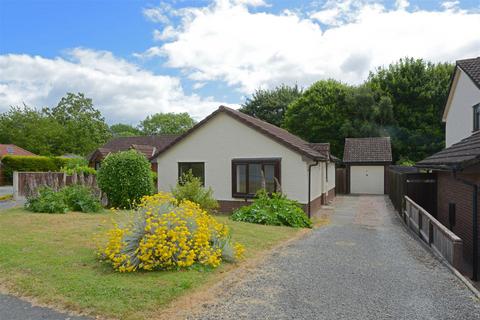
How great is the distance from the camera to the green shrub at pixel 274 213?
12.9 metres

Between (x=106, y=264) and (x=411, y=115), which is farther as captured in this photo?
(x=411, y=115)

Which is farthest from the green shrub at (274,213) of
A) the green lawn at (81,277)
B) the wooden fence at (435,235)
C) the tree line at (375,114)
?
the tree line at (375,114)

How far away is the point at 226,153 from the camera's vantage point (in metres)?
16.4

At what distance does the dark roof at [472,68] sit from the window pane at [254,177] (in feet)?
28.1

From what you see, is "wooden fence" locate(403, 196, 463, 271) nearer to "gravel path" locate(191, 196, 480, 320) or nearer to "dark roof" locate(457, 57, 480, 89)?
"gravel path" locate(191, 196, 480, 320)

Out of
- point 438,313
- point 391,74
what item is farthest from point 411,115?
point 438,313

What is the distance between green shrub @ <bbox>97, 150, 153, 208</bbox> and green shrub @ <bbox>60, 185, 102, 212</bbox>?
2.53 feet

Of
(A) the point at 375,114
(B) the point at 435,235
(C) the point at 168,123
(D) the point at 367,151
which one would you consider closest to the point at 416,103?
(A) the point at 375,114

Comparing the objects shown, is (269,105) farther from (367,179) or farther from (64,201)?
(64,201)

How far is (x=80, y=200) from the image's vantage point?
14.2m

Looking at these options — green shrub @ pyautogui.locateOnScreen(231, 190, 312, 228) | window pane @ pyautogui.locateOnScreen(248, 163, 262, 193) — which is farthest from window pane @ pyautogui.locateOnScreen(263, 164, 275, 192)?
green shrub @ pyautogui.locateOnScreen(231, 190, 312, 228)

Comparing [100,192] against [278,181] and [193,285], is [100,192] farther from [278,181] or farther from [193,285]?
[193,285]

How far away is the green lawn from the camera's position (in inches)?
196

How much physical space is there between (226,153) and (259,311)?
11.8 meters
